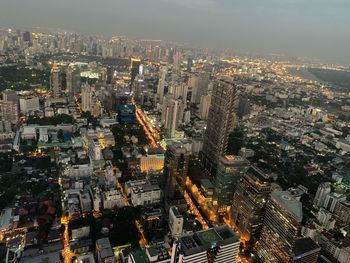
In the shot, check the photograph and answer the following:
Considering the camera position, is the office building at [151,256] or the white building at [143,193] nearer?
the office building at [151,256]

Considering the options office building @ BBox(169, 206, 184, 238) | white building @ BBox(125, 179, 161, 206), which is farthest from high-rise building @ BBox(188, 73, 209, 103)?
office building @ BBox(169, 206, 184, 238)

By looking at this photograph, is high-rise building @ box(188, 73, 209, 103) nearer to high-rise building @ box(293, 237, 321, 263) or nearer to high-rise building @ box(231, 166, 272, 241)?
high-rise building @ box(231, 166, 272, 241)

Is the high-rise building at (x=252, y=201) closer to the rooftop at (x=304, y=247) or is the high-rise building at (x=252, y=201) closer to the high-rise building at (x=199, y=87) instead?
the rooftop at (x=304, y=247)

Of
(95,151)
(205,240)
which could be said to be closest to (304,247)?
(205,240)

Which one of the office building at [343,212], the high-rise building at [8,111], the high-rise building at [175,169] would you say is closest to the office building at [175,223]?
the high-rise building at [175,169]

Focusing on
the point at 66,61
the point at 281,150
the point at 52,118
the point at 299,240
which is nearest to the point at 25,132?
the point at 52,118
